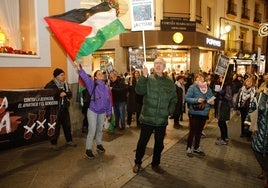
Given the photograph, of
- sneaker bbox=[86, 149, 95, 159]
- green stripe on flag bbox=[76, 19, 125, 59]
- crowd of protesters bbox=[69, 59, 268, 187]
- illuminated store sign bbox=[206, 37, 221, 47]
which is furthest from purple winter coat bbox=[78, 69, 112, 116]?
illuminated store sign bbox=[206, 37, 221, 47]

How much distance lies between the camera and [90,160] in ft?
20.4

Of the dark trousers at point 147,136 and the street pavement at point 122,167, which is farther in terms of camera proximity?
the dark trousers at point 147,136

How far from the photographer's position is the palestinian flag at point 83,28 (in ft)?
18.5

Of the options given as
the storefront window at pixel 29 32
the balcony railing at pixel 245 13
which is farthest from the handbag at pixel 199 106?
the balcony railing at pixel 245 13

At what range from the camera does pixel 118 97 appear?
9188 mm

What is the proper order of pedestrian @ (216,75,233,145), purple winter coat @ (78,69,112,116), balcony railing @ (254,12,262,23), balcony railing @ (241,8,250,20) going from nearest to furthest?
purple winter coat @ (78,69,112,116), pedestrian @ (216,75,233,145), balcony railing @ (241,8,250,20), balcony railing @ (254,12,262,23)

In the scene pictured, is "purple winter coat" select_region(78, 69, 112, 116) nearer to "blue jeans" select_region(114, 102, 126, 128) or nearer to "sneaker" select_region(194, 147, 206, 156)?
"sneaker" select_region(194, 147, 206, 156)

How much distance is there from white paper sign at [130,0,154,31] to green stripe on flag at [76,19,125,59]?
398 millimetres

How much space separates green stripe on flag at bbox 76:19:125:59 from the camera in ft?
19.3

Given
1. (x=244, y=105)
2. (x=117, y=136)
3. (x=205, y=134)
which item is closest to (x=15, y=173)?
(x=117, y=136)

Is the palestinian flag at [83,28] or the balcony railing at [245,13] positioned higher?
the balcony railing at [245,13]

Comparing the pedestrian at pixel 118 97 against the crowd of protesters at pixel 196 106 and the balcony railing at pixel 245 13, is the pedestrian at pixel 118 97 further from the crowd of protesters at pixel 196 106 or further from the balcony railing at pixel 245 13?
the balcony railing at pixel 245 13

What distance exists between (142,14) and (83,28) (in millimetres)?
1370

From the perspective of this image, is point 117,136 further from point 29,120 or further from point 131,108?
point 29,120
